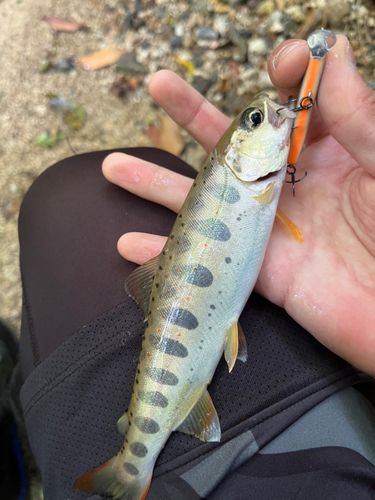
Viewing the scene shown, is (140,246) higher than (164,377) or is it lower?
higher

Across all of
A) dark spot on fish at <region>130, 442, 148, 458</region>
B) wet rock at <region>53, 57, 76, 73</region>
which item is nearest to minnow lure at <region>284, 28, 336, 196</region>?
dark spot on fish at <region>130, 442, 148, 458</region>

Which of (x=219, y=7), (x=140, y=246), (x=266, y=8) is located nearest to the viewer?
(x=140, y=246)

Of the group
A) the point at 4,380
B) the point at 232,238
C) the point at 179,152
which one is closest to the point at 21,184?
the point at 179,152

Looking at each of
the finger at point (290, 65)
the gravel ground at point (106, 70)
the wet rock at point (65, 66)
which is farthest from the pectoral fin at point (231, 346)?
the wet rock at point (65, 66)

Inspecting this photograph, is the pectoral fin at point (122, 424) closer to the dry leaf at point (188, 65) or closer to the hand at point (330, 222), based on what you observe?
the hand at point (330, 222)

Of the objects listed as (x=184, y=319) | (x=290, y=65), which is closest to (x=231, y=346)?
(x=184, y=319)

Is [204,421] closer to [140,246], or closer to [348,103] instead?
[140,246]
